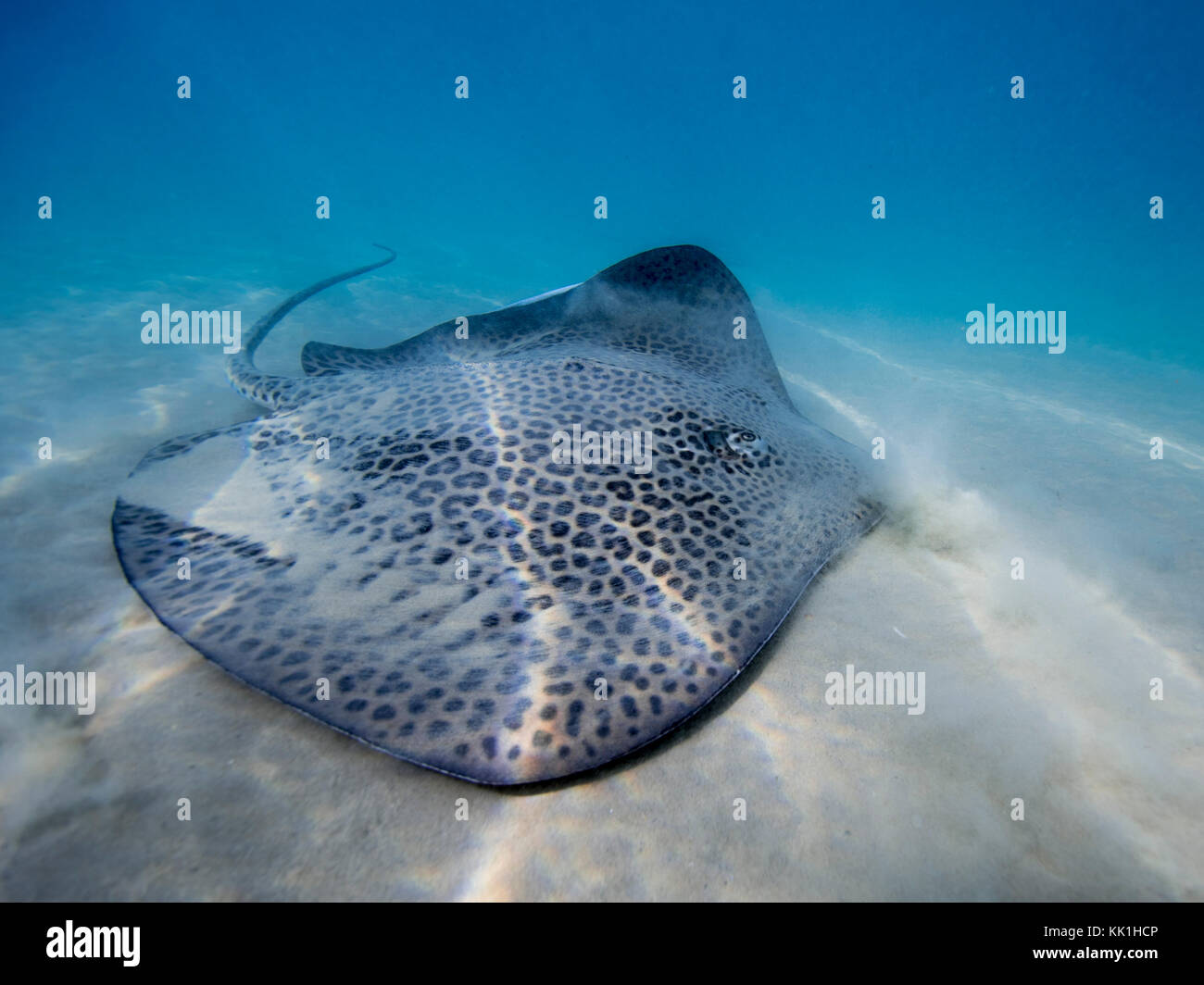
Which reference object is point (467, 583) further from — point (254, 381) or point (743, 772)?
point (254, 381)

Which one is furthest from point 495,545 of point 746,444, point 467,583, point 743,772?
point 746,444

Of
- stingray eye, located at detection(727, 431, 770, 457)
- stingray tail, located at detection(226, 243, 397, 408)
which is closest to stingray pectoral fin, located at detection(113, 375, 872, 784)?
stingray eye, located at detection(727, 431, 770, 457)

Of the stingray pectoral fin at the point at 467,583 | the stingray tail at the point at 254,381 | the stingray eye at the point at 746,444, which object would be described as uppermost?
the stingray tail at the point at 254,381

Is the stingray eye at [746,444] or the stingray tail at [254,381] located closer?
the stingray eye at [746,444]

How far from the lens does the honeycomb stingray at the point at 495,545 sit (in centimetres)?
226

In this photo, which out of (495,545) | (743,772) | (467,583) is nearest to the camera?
(743,772)

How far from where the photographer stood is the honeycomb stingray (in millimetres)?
2264

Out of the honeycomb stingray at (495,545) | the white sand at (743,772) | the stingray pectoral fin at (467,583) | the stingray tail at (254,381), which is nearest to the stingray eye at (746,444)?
the honeycomb stingray at (495,545)

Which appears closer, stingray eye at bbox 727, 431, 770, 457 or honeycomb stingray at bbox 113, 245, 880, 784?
honeycomb stingray at bbox 113, 245, 880, 784

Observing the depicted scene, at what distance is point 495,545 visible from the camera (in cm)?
300

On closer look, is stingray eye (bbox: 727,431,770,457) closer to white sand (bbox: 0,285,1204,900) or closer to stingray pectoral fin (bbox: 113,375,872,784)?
stingray pectoral fin (bbox: 113,375,872,784)

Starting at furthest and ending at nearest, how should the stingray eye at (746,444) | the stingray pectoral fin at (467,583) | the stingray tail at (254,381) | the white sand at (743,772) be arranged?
the stingray tail at (254,381)
the stingray eye at (746,444)
the stingray pectoral fin at (467,583)
the white sand at (743,772)

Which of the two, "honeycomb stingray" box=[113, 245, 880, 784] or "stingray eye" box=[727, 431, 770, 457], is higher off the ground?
"stingray eye" box=[727, 431, 770, 457]

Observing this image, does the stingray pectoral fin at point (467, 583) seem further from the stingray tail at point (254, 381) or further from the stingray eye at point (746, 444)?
the stingray tail at point (254, 381)
